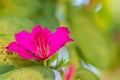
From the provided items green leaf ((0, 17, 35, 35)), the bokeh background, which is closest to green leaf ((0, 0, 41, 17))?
the bokeh background

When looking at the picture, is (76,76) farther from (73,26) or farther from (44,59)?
(73,26)

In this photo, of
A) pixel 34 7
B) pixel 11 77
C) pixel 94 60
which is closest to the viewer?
pixel 11 77

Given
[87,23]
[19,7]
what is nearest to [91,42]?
[87,23]

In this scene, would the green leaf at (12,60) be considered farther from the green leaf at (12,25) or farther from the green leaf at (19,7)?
the green leaf at (19,7)

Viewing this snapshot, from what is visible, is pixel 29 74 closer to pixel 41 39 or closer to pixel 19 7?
pixel 41 39

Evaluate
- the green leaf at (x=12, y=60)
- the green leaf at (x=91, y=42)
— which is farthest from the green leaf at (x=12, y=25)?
the green leaf at (x=91, y=42)

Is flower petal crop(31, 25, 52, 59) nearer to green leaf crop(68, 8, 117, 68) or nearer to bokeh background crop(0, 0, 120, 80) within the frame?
bokeh background crop(0, 0, 120, 80)

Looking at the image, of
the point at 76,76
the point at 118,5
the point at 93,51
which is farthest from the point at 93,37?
the point at 76,76
